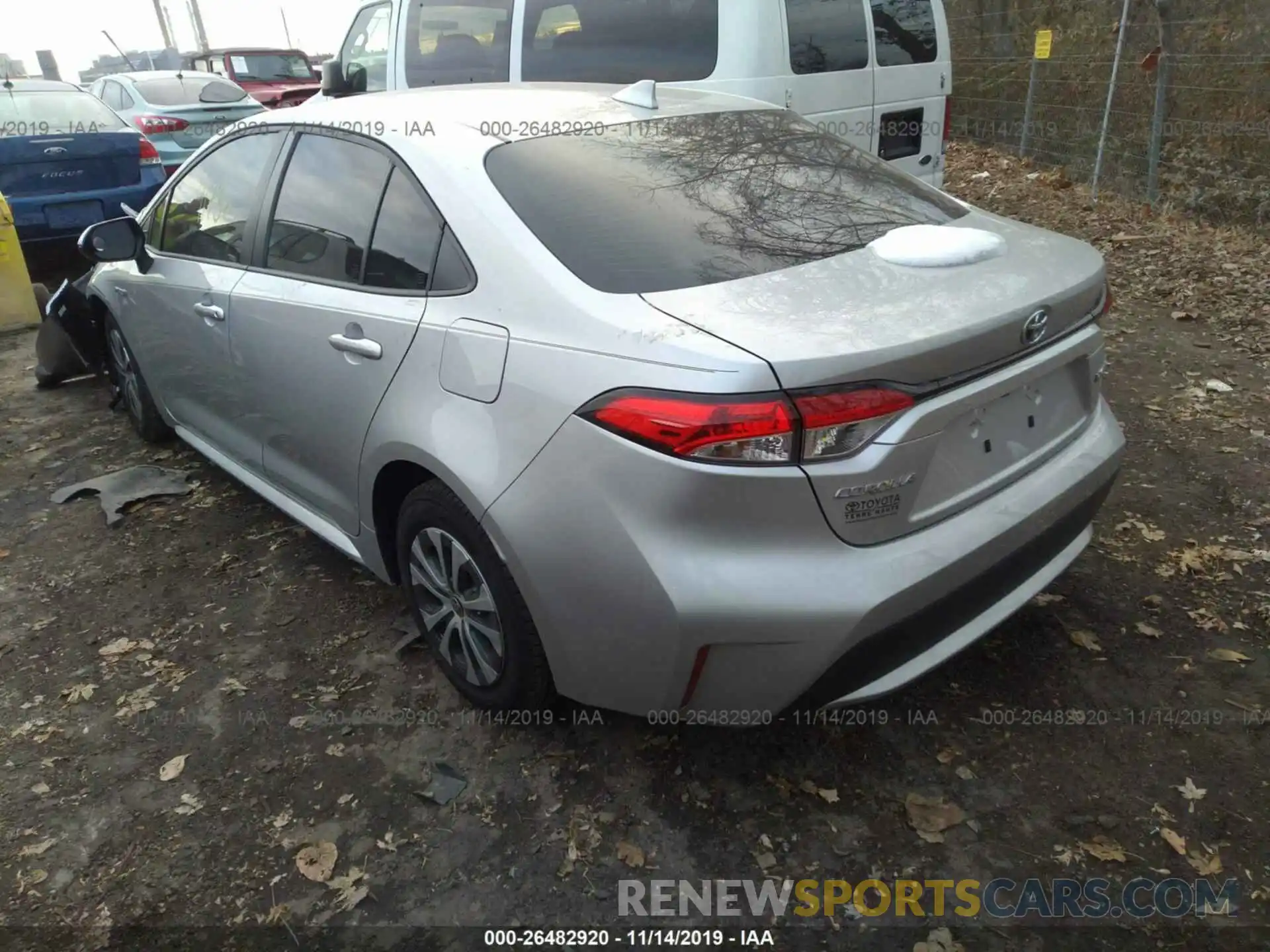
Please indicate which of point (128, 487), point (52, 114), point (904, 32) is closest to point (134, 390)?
point (128, 487)

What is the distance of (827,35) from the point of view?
546 cm

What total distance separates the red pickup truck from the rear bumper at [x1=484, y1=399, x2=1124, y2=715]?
1493 centimetres

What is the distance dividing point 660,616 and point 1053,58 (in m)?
11.1

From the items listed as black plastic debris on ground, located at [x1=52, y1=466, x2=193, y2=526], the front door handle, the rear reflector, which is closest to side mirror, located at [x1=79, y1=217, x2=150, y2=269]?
the front door handle

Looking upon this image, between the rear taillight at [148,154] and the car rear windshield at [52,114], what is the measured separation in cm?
21

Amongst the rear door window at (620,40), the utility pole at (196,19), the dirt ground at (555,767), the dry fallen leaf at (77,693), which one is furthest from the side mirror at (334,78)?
the utility pole at (196,19)

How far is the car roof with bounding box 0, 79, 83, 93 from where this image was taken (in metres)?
7.80

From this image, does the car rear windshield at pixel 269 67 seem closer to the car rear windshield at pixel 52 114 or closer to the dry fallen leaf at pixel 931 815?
the car rear windshield at pixel 52 114

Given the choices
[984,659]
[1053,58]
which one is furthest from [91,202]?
[1053,58]

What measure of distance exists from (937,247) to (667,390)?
884 mm

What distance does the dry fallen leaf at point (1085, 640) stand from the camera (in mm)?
2867

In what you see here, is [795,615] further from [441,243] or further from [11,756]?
[11,756]

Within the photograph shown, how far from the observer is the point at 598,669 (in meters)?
2.22

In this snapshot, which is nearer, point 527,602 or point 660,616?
point 660,616
